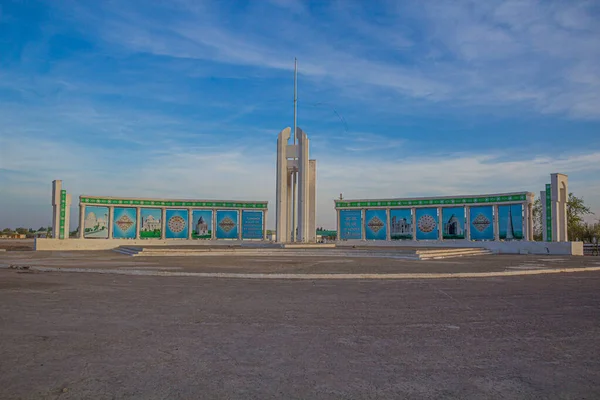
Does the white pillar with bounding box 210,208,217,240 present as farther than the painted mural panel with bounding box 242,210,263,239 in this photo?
No

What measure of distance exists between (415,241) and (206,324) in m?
42.9

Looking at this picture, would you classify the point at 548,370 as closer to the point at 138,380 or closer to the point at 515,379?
the point at 515,379

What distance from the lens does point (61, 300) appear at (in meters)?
10.6

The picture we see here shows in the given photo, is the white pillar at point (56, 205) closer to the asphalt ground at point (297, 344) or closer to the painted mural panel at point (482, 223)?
the asphalt ground at point (297, 344)

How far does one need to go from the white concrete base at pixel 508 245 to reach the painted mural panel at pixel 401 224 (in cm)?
103

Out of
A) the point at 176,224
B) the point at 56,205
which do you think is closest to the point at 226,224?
the point at 176,224

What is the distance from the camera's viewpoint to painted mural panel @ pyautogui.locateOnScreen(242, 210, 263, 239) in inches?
2089

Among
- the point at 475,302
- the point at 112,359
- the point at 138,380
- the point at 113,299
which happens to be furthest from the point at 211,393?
the point at 475,302

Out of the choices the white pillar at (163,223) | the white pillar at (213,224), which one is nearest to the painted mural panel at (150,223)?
the white pillar at (163,223)

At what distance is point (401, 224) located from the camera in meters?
50.6

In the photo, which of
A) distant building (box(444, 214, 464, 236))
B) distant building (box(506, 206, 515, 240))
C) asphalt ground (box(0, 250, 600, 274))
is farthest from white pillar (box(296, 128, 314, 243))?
asphalt ground (box(0, 250, 600, 274))

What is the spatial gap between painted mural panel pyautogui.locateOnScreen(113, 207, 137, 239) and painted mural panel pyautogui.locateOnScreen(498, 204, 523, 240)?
3665cm

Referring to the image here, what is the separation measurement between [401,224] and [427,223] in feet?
9.20

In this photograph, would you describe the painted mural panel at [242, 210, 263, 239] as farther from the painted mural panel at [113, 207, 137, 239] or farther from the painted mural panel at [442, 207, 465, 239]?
the painted mural panel at [442, 207, 465, 239]
